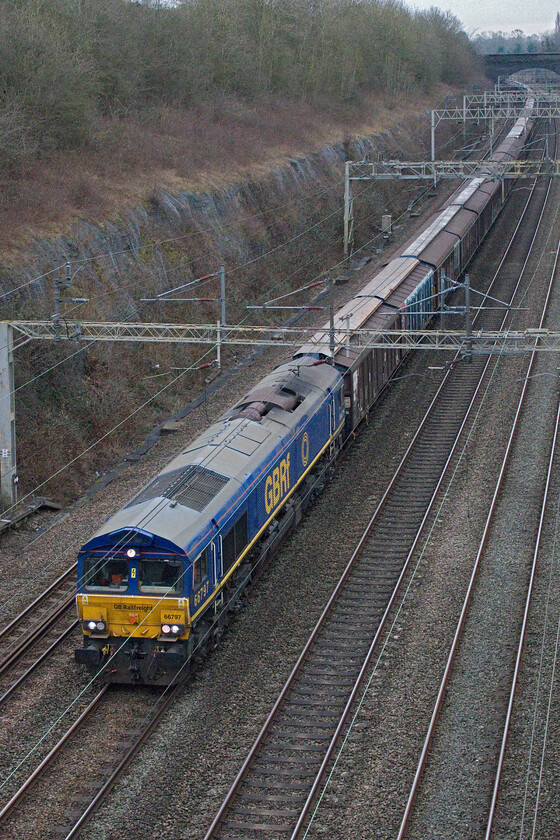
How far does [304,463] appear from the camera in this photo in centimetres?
2173

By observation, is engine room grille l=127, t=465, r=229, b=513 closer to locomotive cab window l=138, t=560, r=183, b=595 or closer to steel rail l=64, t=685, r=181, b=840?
locomotive cab window l=138, t=560, r=183, b=595

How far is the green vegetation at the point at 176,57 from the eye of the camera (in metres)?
36.3

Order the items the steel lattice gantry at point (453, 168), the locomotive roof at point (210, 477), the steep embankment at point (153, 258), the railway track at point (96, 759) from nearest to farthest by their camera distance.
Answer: the railway track at point (96, 759) → the locomotive roof at point (210, 477) → the steep embankment at point (153, 258) → the steel lattice gantry at point (453, 168)

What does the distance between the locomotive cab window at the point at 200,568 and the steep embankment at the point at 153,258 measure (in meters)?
10.6

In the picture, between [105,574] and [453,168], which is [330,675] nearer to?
[105,574]

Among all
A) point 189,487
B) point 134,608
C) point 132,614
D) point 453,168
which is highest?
point 453,168

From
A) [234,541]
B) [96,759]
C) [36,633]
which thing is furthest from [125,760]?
[36,633]

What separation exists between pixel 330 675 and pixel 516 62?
123 meters

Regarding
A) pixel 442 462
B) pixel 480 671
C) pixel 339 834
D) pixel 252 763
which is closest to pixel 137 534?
pixel 252 763

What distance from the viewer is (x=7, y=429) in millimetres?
23672

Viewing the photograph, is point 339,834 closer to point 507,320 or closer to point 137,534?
point 137,534

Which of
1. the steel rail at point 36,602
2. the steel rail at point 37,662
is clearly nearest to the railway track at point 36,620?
the steel rail at point 36,602

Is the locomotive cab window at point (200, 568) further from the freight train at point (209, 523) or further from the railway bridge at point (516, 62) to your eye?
the railway bridge at point (516, 62)

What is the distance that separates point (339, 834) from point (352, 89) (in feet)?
220
